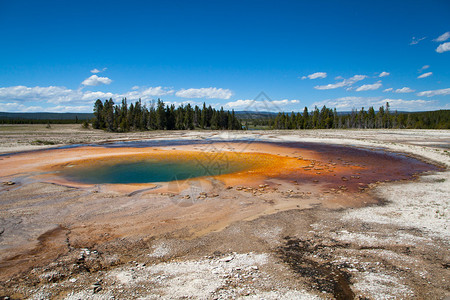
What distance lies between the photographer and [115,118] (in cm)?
7375

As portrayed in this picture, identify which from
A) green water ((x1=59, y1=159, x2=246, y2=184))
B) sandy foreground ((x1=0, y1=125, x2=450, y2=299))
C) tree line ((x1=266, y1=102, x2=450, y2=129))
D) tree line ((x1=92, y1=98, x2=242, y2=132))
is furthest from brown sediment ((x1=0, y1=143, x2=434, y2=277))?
tree line ((x1=266, y1=102, x2=450, y2=129))

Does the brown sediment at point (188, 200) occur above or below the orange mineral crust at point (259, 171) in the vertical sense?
below

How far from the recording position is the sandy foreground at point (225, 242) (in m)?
4.44

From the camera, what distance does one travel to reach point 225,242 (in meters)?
6.32

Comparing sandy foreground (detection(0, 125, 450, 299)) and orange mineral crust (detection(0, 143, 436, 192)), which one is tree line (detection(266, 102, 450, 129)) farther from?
sandy foreground (detection(0, 125, 450, 299))

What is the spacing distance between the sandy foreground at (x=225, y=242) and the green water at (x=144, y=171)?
2433 millimetres

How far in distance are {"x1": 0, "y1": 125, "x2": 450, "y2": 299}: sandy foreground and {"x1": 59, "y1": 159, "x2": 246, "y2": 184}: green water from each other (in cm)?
243

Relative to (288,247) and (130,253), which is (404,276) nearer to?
(288,247)

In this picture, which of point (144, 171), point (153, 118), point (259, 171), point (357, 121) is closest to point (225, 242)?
point (259, 171)

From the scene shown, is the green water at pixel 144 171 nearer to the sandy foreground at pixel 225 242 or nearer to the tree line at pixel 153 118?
the sandy foreground at pixel 225 242

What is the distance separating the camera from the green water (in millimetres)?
13984

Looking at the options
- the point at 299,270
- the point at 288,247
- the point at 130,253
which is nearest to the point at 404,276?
the point at 299,270

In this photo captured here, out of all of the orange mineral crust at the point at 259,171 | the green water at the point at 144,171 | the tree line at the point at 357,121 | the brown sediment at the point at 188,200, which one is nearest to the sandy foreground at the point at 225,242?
the brown sediment at the point at 188,200

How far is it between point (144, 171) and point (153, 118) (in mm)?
73345
